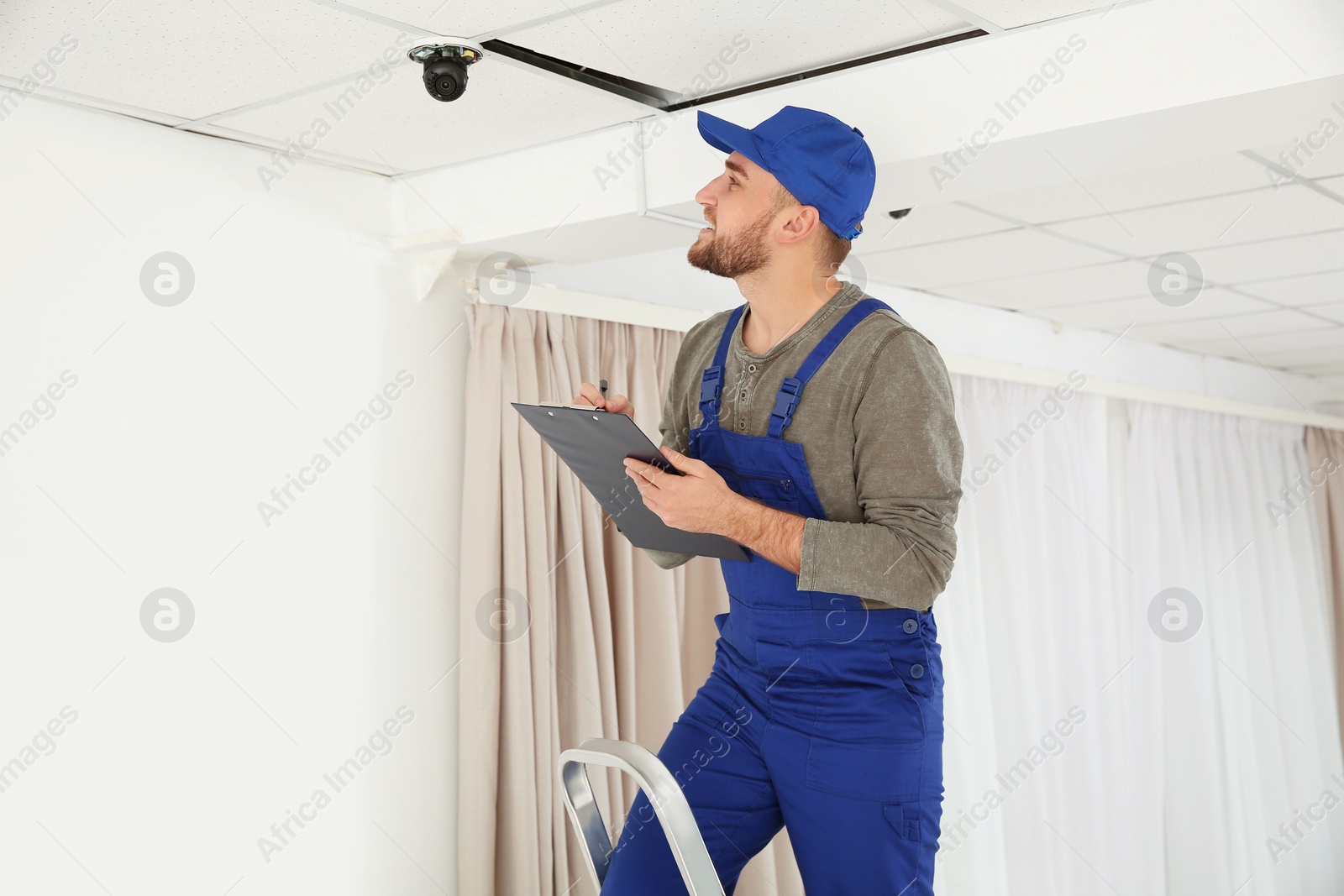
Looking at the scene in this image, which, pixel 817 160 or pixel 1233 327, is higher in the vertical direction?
pixel 1233 327

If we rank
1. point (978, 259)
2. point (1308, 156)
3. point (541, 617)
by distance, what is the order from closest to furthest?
point (1308, 156)
point (541, 617)
point (978, 259)

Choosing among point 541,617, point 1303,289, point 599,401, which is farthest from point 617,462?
point 1303,289

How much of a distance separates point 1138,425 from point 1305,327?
29.9 inches

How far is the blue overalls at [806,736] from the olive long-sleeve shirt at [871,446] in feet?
0.11

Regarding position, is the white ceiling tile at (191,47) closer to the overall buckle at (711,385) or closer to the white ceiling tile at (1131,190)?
the overall buckle at (711,385)

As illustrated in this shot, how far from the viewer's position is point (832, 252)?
5.58ft

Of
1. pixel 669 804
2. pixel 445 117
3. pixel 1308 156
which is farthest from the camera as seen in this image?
pixel 1308 156

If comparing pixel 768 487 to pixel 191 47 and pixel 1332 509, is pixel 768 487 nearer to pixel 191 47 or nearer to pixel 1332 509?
pixel 191 47

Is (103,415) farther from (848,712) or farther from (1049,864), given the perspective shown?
(1049,864)

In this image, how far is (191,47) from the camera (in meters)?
1.94

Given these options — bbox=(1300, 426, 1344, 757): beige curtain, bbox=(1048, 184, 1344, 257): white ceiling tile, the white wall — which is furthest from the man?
bbox=(1300, 426, 1344, 757): beige curtain

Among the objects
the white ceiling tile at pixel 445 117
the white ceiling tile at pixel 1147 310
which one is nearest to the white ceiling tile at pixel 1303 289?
the white ceiling tile at pixel 1147 310

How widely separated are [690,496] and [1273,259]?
2931 mm

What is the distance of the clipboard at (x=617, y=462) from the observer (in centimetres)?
145
